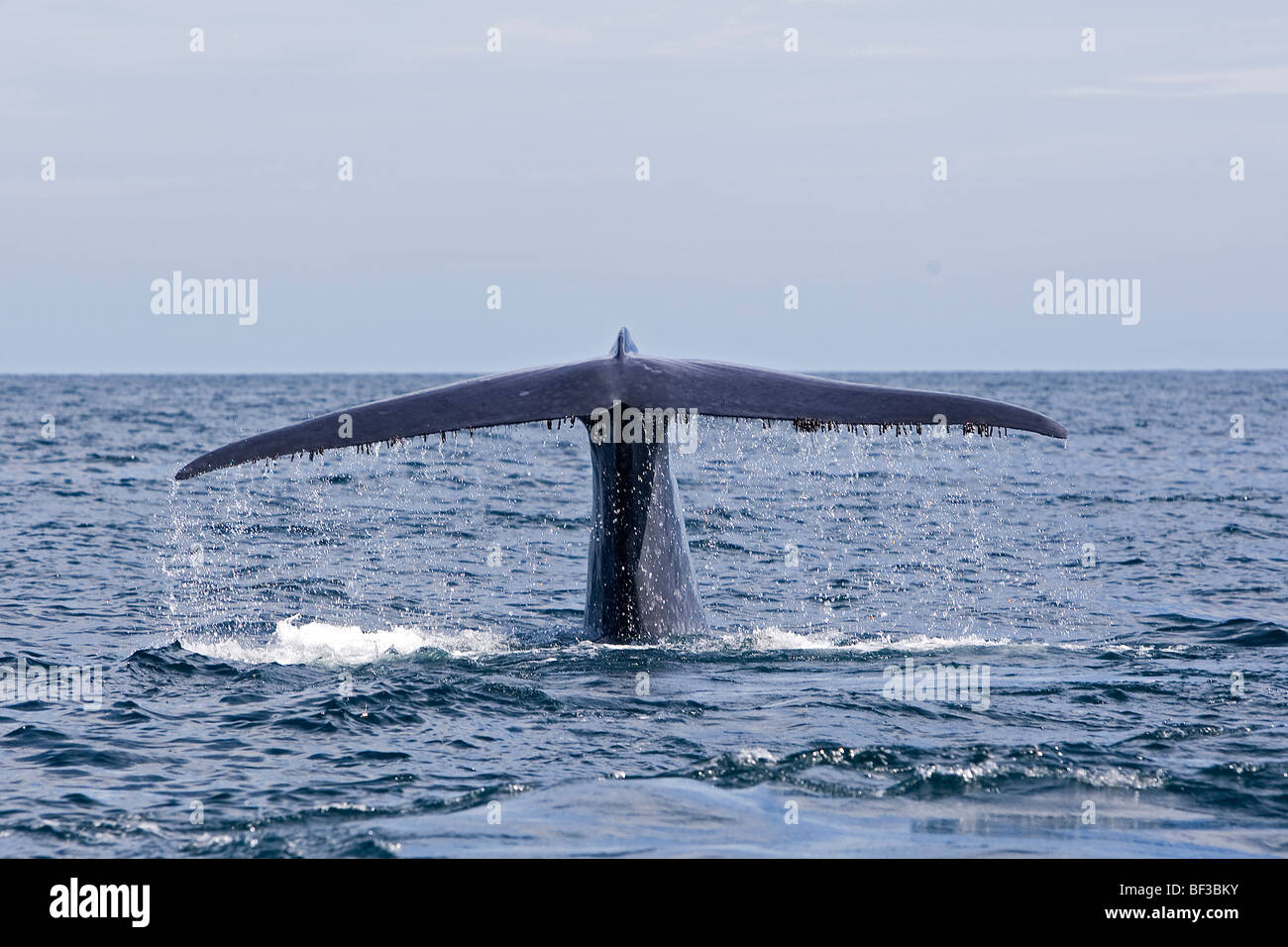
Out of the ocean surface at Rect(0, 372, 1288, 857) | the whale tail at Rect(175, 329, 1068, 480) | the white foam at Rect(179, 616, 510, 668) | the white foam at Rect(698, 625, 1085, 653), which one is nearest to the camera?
the ocean surface at Rect(0, 372, 1288, 857)

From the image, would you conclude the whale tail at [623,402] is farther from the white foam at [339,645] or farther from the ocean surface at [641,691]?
the white foam at [339,645]

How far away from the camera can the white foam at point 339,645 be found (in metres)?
11.2

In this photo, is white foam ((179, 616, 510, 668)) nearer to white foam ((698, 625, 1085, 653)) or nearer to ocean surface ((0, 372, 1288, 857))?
ocean surface ((0, 372, 1288, 857))

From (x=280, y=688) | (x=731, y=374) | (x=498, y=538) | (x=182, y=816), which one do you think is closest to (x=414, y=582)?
(x=498, y=538)

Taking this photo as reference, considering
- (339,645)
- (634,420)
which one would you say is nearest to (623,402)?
(634,420)

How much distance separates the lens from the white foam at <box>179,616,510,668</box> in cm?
1125

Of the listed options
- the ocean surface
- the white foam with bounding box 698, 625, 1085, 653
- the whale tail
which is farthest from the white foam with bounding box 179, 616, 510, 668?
the whale tail

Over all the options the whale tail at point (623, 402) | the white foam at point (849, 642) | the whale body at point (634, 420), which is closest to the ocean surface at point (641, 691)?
the white foam at point (849, 642)

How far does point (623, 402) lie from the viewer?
32.0ft

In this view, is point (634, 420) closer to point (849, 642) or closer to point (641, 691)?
point (641, 691)

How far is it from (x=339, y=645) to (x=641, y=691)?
130 inches

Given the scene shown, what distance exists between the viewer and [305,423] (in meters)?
8.82
